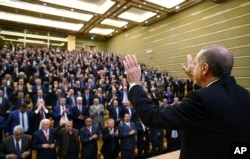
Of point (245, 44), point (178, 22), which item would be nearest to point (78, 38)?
point (178, 22)

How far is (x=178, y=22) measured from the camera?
12.0 meters

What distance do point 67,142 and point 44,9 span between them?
9925mm

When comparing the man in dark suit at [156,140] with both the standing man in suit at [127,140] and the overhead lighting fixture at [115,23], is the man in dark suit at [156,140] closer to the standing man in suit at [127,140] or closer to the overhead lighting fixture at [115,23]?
the standing man in suit at [127,140]

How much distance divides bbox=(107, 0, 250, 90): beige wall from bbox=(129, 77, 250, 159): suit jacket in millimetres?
8603

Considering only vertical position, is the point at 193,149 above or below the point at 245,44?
below

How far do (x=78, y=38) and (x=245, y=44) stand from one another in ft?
42.5

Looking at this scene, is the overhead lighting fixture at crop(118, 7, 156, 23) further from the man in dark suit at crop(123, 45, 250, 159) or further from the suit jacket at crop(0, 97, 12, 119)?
the man in dark suit at crop(123, 45, 250, 159)

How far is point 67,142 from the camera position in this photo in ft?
13.5

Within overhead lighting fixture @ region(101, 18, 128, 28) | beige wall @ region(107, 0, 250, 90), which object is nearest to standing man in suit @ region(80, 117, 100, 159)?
beige wall @ region(107, 0, 250, 90)

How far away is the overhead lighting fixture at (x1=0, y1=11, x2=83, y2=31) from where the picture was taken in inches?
534

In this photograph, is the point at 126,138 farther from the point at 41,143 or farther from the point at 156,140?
the point at 41,143

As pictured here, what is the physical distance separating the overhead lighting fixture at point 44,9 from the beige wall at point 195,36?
13.3 feet

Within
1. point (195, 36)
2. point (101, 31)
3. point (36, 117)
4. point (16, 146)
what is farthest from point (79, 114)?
point (101, 31)

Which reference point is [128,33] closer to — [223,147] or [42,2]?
[42,2]
